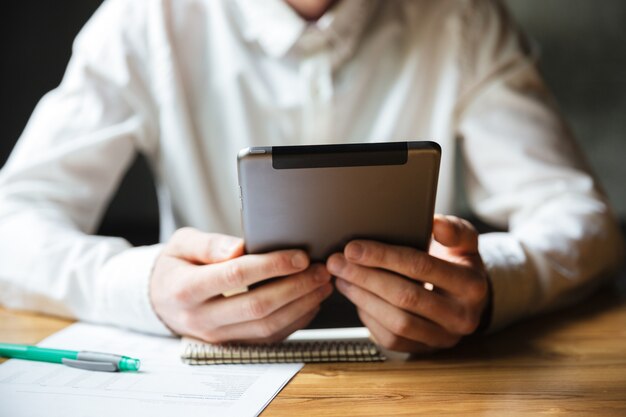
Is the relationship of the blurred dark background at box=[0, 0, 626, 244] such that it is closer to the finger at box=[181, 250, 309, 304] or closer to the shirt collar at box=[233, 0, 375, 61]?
the shirt collar at box=[233, 0, 375, 61]

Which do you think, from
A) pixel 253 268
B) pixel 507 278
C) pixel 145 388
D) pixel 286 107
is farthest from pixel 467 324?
pixel 286 107

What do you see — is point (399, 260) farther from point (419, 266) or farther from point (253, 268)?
point (253, 268)

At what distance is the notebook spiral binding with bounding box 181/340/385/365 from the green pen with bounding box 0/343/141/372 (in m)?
0.06

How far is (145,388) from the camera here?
0.64 m

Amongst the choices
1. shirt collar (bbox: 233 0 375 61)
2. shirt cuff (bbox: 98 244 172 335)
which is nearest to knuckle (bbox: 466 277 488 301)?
shirt cuff (bbox: 98 244 172 335)

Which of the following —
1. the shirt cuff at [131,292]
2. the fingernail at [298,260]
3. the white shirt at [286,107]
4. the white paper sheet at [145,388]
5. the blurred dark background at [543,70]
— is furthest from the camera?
the blurred dark background at [543,70]

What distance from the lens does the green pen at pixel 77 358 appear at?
0.68 m

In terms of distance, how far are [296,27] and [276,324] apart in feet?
1.96

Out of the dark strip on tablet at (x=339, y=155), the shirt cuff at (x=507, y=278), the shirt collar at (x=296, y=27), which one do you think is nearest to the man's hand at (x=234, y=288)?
the dark strip on tablet at (x=339, y=155)

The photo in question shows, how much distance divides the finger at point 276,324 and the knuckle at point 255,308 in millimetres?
20

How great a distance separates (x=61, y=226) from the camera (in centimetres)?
97

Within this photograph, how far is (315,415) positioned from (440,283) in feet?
0.73

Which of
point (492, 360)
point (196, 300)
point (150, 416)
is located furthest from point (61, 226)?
point (492, 360)

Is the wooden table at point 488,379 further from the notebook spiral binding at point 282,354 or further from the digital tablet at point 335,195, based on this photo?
the digital tablet at point 335,195
